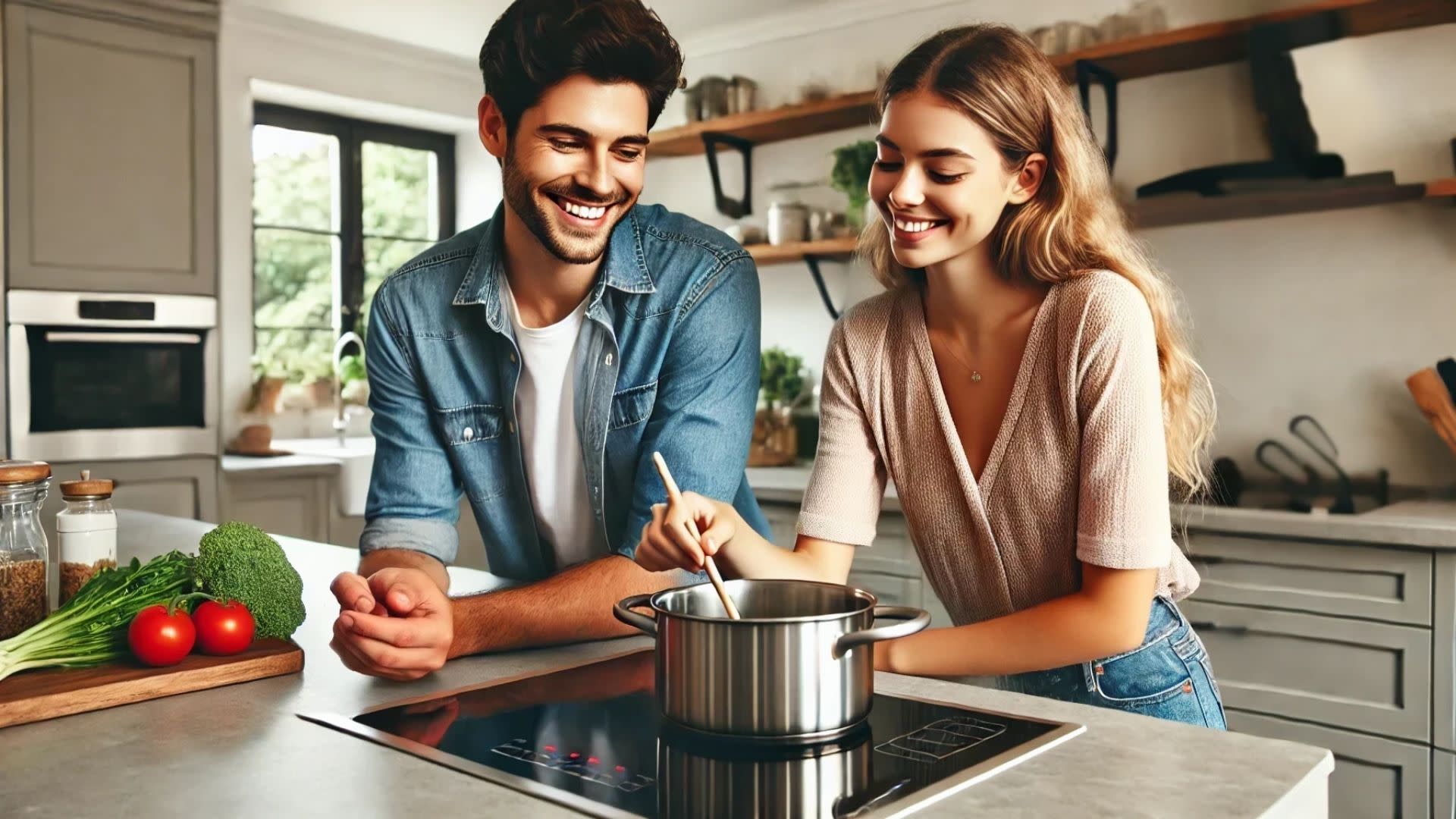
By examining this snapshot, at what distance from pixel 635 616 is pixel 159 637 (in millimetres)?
460

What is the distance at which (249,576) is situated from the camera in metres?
1.17

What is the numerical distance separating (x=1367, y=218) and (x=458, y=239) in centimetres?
242

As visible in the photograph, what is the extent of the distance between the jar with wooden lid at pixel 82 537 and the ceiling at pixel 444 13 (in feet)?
10.7

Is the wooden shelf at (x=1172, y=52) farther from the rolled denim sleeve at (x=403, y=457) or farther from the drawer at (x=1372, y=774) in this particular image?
the drawer at (x=1372, y=774)

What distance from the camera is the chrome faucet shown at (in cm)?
468

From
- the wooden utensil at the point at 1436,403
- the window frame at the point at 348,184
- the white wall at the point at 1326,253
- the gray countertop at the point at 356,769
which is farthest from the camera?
the window frame at the point at 348,184

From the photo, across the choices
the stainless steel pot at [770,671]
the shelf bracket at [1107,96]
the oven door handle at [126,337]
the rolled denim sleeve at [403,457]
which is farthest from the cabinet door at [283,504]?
the stainless steel pot at [770,671]

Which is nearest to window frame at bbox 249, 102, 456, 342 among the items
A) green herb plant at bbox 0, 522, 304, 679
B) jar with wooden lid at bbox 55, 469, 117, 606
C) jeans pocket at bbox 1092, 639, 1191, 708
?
jar with wooden lid at bbox 55, 469, 117, 606

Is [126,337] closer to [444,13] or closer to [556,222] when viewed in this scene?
[444,13]

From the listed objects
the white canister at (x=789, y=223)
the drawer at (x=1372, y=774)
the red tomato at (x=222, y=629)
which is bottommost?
the drawer at (x=1372, y=774)

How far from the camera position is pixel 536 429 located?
1.64 meters

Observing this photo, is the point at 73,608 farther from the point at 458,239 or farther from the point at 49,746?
the point at 458,239

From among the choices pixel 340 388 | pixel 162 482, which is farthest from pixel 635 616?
pixel 340 388

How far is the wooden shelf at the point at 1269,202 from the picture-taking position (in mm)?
2783
